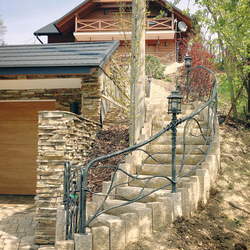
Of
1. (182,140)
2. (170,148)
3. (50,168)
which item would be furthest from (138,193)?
(50,168)

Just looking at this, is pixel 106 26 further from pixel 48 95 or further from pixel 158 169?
pixel 158 169

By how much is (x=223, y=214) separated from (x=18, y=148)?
680 centimetres

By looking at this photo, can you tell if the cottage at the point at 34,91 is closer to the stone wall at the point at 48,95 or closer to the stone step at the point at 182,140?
the stone wall at the point at 48,95

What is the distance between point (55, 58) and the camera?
7.00 metres

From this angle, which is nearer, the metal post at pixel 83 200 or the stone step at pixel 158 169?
the metal post at pixel 83 200

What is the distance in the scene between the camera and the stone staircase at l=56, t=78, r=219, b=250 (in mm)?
3150

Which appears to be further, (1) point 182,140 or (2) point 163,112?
(2) point 163,112

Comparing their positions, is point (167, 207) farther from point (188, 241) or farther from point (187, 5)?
point (187, 5)

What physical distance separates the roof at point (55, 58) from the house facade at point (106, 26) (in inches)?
522

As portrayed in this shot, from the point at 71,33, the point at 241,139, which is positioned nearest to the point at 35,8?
the point at 71,33

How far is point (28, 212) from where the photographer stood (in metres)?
6.81

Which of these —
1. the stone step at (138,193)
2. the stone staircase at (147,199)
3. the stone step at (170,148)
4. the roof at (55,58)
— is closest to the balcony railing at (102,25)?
the roof at (55,58)

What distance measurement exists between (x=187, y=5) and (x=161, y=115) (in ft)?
9.85

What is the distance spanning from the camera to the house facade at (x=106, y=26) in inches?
838
